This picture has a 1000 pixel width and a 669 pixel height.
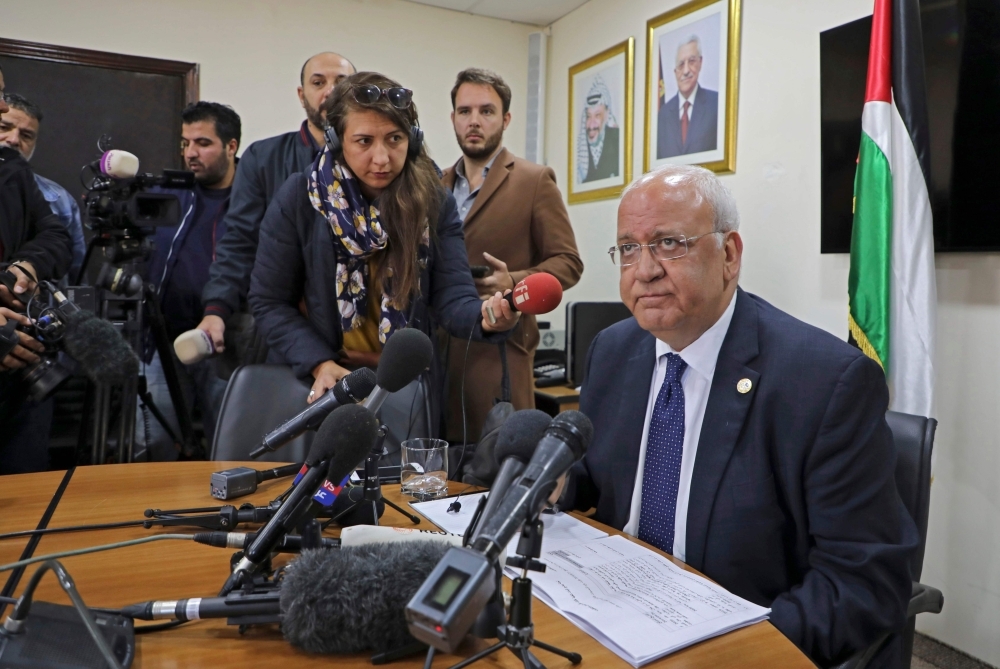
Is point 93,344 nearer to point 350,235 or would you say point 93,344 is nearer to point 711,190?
point 350,235

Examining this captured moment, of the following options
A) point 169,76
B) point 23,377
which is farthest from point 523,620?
point 169,76

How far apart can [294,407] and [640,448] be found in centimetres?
87

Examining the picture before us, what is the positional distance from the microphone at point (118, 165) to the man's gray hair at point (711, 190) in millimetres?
1631

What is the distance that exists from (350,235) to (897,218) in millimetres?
1715

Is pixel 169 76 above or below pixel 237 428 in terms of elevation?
above

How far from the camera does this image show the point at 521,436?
72 cm

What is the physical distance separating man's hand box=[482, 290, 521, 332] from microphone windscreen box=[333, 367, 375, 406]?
536 mm

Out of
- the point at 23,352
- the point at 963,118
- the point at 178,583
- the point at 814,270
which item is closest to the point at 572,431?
the point at 178,583

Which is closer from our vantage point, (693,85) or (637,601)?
(637,601)

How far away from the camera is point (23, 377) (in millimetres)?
2072

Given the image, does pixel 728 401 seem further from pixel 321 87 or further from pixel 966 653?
pixel 321 87

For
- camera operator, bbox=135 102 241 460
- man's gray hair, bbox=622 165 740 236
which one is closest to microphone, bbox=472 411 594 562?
man's gray hair, bbox=622 165 740 236

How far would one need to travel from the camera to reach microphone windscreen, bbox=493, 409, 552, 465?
70 centimetres

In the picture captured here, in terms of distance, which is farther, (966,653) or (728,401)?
(966,653)
